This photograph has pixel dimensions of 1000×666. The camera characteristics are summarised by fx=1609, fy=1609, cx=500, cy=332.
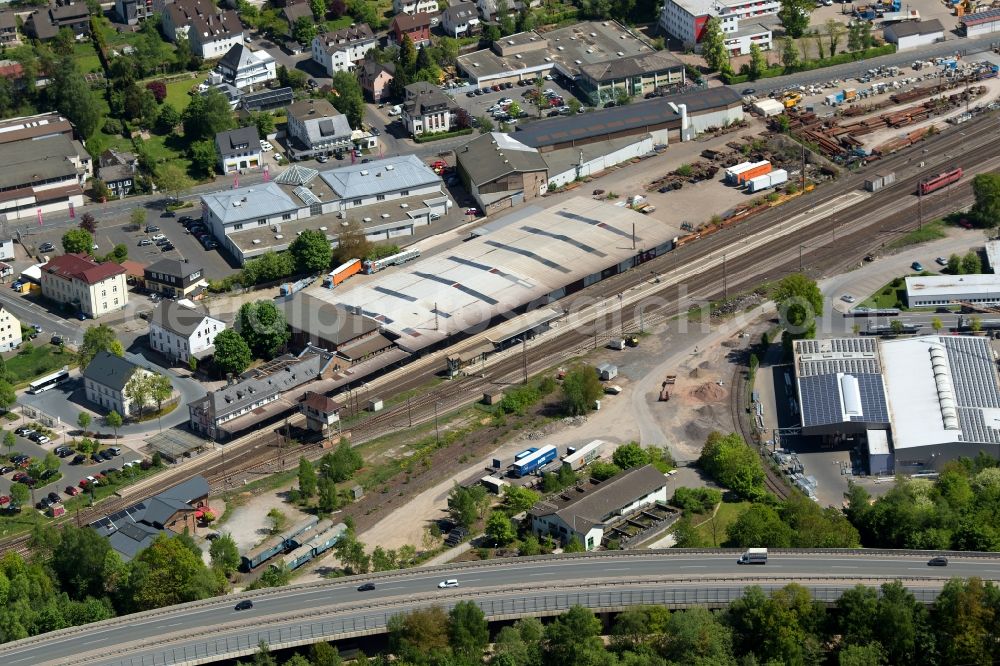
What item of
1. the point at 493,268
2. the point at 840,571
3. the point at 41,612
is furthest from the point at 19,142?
the point at 840,571

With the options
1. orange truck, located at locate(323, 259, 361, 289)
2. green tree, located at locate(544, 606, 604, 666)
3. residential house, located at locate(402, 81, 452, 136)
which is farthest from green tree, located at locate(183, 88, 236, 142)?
green tree, located at locate(544, 606, 604, 666)

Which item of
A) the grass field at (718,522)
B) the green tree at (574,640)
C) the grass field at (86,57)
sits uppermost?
the grass field at (86,57)

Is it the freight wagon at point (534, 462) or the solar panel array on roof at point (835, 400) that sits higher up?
the solar panel array on roof at point (835, 400)

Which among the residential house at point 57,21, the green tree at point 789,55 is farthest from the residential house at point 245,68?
the green tree at point 789,55

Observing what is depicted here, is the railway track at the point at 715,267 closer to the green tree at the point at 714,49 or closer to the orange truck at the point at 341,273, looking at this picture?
the orange truck at the point at 341,273

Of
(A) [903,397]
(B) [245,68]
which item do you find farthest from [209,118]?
(A) [903,397]

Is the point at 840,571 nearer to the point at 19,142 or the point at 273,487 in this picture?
the point at 273,487
